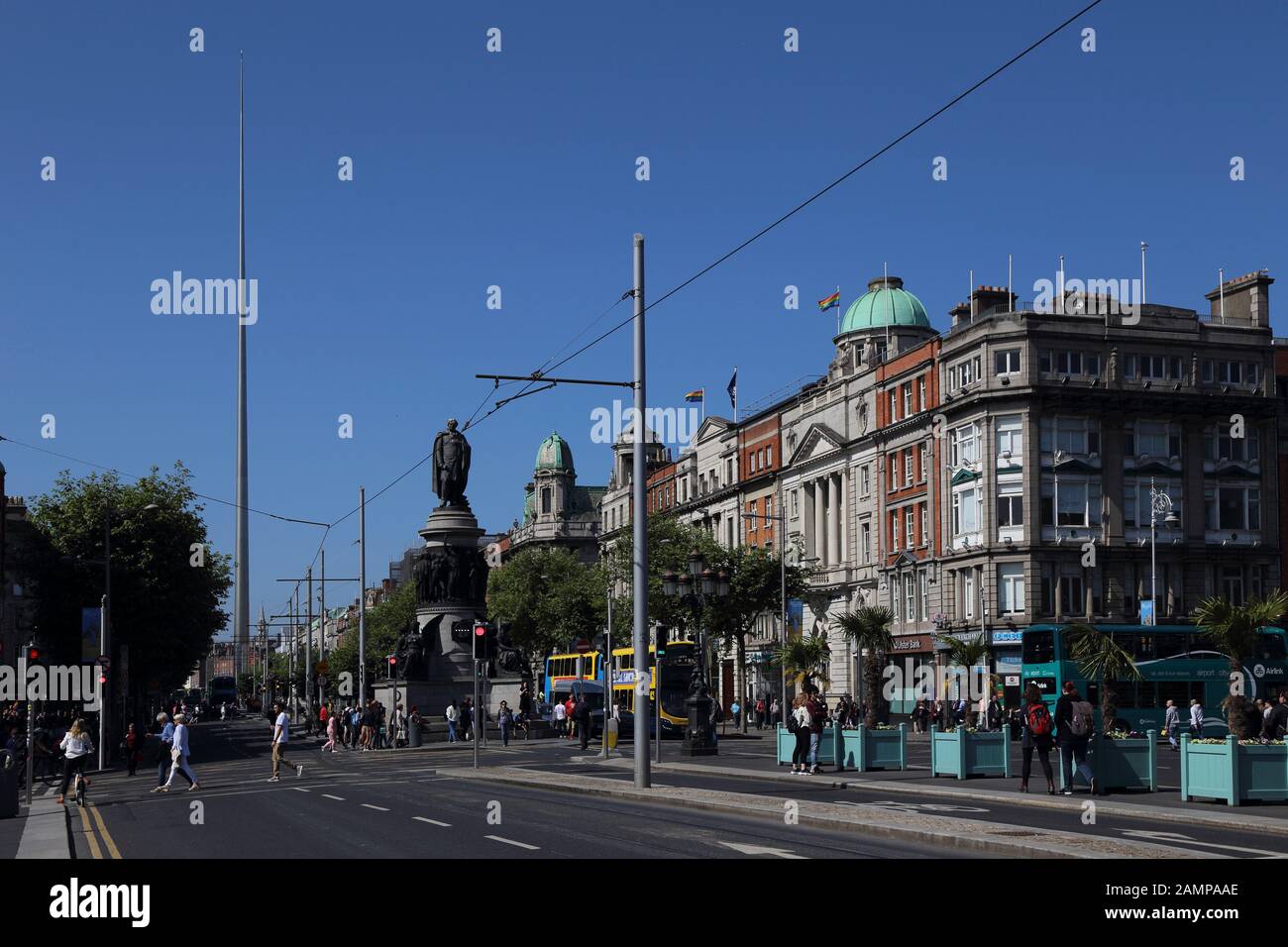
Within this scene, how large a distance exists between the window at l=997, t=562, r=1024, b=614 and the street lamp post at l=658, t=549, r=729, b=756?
85.2ft

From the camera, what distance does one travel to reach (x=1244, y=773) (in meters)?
24.3

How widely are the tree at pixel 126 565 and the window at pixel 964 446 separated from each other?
3569 centimetres

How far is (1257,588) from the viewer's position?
237 ft

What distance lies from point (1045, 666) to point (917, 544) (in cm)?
2585

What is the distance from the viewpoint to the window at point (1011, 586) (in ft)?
224

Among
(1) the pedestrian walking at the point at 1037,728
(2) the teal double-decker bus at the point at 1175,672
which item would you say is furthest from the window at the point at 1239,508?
(1) the pedestrian walking at the point at 1037,728

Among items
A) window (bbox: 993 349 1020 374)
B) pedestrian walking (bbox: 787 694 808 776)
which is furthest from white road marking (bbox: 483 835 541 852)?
window (bbox: 993 349 1020 374)

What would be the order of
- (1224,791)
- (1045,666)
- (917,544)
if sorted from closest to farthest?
1. (1224,791)
2. (1045,666)
3. (917,544)

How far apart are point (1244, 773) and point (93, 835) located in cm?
1817
